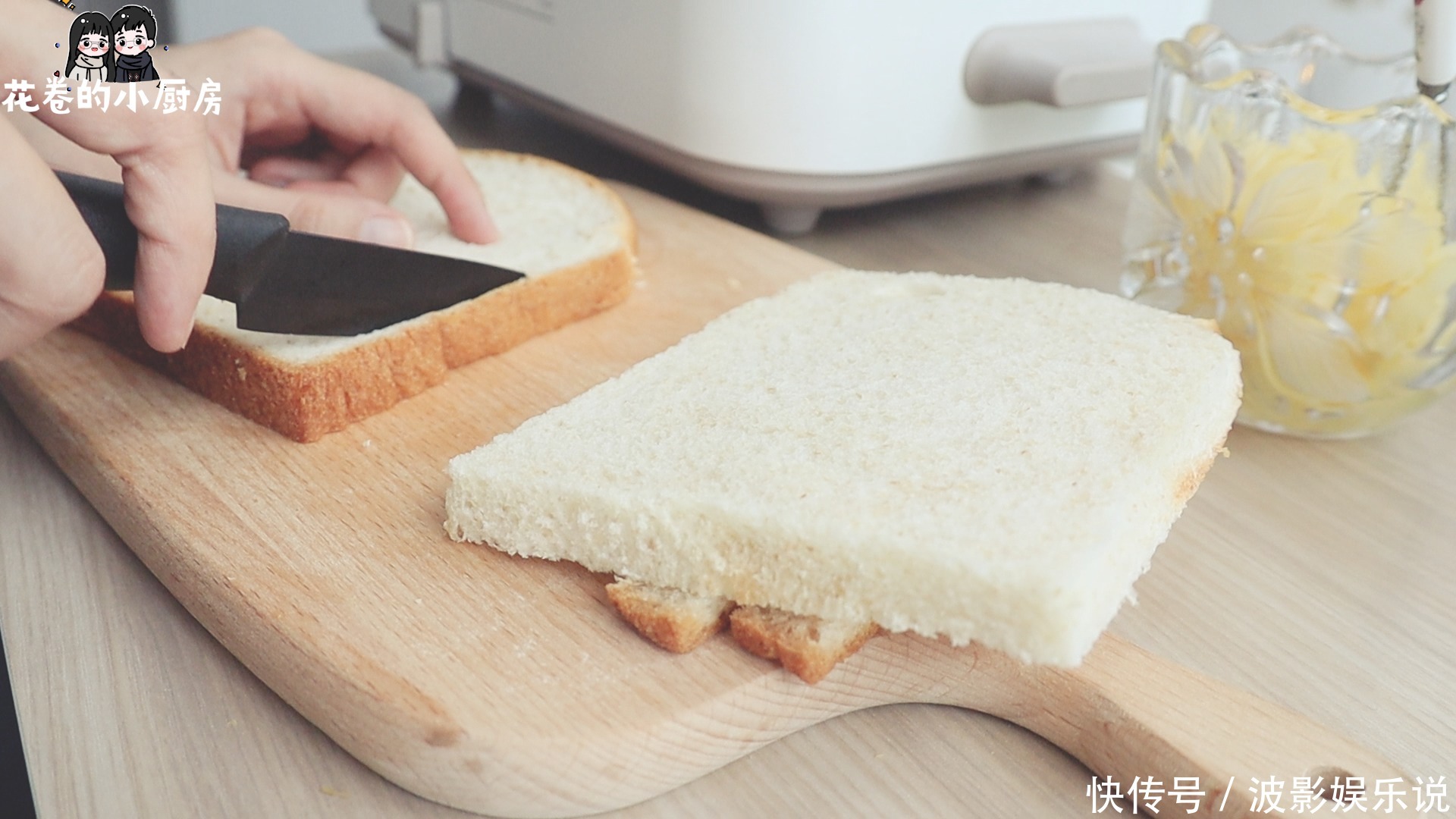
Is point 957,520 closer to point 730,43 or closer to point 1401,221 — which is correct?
point 1401,221

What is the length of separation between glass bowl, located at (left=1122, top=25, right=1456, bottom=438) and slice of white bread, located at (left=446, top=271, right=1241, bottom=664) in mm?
116

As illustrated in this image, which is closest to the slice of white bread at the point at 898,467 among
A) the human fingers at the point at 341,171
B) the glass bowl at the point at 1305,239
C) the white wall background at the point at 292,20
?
the glass bowl at the point at 1305,239

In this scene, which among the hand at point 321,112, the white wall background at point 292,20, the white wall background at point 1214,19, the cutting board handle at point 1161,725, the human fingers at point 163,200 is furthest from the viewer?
the white wall background at point 292,20

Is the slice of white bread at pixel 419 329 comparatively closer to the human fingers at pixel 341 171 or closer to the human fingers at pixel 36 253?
the human fingers at pixel 341 171

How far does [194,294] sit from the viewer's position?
0.93 m

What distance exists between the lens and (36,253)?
799 mm

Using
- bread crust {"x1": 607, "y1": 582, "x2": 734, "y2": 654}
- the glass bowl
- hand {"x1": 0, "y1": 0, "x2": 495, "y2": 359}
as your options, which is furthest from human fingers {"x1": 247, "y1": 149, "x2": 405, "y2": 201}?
the glass bowl

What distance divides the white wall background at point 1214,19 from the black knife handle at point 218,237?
0.78 m

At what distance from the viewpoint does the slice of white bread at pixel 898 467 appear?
723 mm

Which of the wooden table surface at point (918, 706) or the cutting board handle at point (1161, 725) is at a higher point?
the cutting board handle at point (1161, 725)

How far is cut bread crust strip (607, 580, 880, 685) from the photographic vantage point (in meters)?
0.75

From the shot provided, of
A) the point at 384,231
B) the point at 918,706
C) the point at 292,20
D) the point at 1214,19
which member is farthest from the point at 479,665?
the point at 292,20

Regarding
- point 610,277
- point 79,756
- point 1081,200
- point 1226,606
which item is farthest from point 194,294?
point 1081,200

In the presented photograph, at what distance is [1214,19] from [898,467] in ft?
6.83
